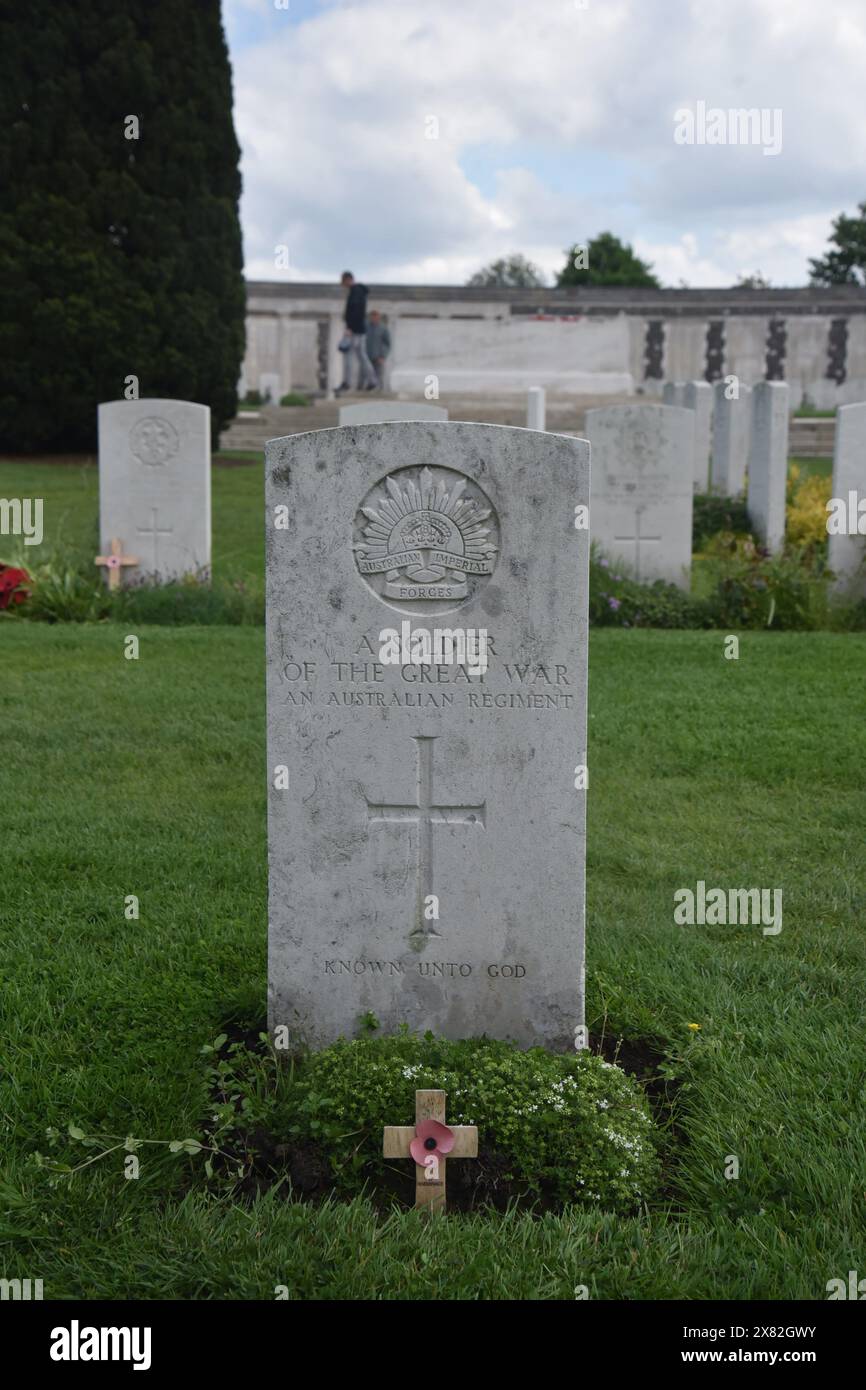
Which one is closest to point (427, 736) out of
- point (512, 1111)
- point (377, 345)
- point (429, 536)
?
point (429, 536)

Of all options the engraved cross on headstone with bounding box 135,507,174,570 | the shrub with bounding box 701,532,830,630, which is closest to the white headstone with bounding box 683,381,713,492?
the shrub with bounding box 701,532,830,630

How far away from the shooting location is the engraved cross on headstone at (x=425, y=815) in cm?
359

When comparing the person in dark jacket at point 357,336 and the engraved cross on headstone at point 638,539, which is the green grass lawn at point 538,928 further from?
the person in dark jacket at point 357,336

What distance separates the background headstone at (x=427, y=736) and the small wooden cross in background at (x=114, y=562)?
293 inches

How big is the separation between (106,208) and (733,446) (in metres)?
10.4

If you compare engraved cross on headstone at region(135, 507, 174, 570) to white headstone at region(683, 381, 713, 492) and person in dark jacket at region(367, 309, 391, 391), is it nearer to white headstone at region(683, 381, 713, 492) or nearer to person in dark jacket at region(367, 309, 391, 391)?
white headstone at region(683, 381, 713, 492)

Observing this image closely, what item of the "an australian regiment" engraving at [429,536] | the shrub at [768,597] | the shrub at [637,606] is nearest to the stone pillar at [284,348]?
the shrub at [637,606]

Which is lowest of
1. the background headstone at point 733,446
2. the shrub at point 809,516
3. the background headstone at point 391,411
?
the shrub at point 809,516

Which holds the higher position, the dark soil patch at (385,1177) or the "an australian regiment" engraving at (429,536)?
the "an australian regiment" engraving at (429,536)

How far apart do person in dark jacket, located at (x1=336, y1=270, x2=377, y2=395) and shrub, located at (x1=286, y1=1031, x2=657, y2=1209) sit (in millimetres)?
20713

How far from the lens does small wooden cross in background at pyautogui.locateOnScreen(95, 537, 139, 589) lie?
1065cm

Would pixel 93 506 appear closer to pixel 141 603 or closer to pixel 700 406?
pixel 141 603

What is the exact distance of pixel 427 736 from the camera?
3568mm
